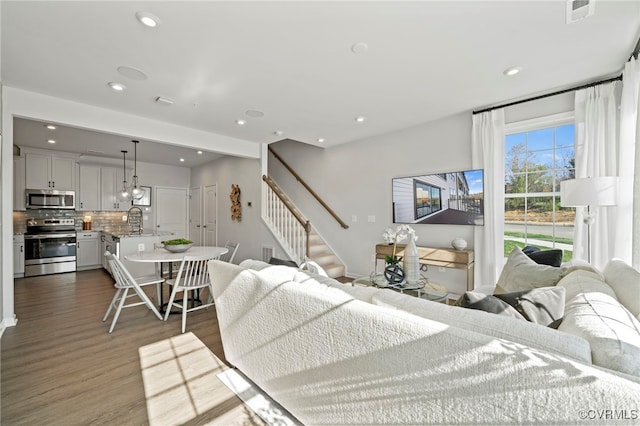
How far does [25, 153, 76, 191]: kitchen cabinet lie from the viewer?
5477 millimetres

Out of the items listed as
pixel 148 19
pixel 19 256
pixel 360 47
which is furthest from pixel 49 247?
pixel 360 47

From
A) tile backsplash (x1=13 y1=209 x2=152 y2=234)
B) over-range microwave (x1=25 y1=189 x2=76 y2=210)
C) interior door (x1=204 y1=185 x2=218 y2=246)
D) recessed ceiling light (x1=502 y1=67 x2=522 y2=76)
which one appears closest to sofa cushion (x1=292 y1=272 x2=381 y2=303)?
recessed ceiling light (x1=502 y1=67 x2=522 y2=76)

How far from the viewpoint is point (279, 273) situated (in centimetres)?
176

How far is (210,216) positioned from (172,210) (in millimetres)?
1481

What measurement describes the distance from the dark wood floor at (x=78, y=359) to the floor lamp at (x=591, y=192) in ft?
10.3

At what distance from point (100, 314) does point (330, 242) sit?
12.2ft

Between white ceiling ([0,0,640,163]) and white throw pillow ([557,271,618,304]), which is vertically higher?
white ceiling ([0,0,640,163])

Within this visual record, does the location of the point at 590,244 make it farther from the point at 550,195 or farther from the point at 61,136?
the point at 61,136

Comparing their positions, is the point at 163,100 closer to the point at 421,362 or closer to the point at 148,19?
the point at 148,19

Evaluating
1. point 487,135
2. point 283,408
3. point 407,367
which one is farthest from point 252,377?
point 487,135

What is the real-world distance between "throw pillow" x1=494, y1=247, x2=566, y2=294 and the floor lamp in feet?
2.08

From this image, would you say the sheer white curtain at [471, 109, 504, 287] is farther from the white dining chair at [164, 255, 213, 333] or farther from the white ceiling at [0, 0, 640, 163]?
the white dining chair at [164, 255, 213, 333]

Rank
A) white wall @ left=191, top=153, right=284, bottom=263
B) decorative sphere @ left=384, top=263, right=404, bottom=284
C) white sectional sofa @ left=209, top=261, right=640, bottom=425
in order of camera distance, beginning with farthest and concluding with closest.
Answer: white wall @ left=191, top=153, right=284, bottom=263, decorative sphere @ left=384, top=263, right=404, bottom=284, white sectional sofa @ left=209, top=261, right=640, bottom=425

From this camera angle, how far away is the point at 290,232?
202 inches
